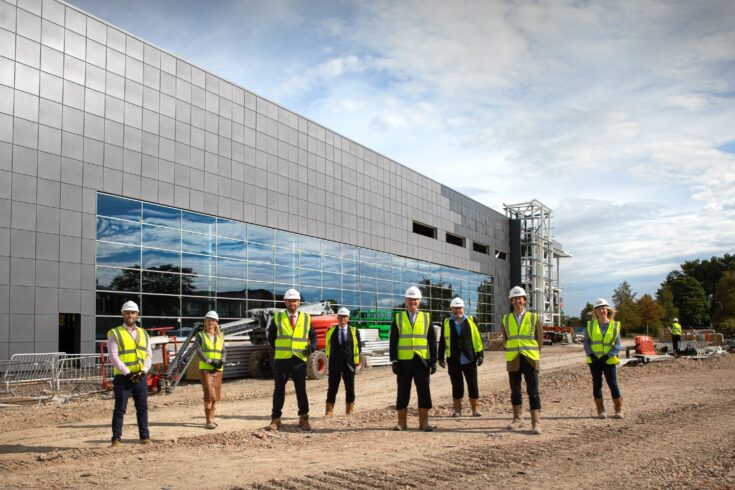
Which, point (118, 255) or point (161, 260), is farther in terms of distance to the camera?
point (161, 260)

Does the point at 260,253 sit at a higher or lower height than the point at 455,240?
lower

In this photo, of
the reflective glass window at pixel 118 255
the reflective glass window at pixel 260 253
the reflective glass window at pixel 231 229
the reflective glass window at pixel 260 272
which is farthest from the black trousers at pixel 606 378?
the reflective glass window at pixel 260 253

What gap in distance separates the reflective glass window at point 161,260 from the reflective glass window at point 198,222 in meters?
1.31

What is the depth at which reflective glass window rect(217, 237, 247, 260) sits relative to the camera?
2873 cm

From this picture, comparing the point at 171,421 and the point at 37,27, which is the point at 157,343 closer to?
the point at 171,421

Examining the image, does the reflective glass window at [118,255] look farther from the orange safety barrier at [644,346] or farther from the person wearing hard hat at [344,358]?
the orange safety barrier at [644,346]

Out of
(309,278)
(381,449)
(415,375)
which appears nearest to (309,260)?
(309,278)

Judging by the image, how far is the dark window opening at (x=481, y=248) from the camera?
182ft

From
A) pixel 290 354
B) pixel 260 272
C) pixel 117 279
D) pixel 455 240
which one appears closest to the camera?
pixel 290 354

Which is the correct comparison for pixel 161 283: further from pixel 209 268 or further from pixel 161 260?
pixel 209 268

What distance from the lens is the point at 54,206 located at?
71.5 ft

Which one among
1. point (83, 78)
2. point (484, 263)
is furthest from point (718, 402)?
point (484, 263)

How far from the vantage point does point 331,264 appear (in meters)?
36.4

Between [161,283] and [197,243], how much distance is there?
2.55m
